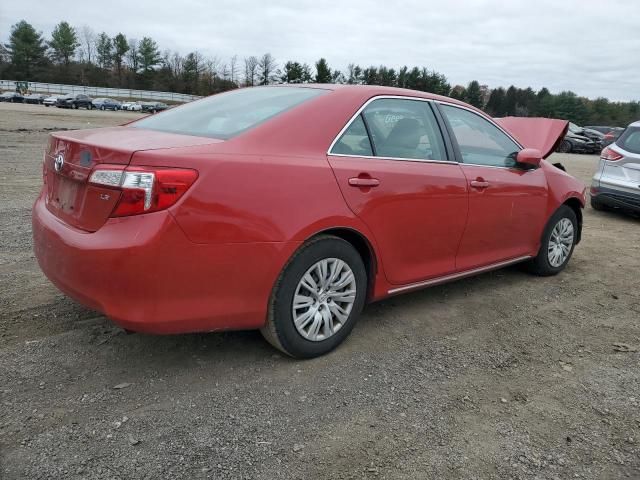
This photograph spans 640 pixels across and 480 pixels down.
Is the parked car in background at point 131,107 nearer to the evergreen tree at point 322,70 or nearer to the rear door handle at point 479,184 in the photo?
the evergreen tree at point 322,70

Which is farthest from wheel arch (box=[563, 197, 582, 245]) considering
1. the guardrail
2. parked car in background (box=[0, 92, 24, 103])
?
the guardrail

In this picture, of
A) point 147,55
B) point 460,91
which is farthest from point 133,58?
point 460,91

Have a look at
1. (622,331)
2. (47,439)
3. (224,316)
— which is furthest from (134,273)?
(622,331)

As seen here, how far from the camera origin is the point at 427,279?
373 cm

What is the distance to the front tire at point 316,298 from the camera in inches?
113

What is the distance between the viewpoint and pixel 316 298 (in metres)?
3.05

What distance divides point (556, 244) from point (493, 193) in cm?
135

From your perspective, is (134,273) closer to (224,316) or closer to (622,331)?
(224,316)

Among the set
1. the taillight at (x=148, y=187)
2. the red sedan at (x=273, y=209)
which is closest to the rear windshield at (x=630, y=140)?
the red sedan at (x=273, y=209)

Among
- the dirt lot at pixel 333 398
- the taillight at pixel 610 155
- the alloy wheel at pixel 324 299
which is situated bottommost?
the dirt lot at pixel 333 398

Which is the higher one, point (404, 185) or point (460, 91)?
point (460, 91)

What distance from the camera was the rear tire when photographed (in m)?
4.84

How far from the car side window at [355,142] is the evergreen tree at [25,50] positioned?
94.2 meters

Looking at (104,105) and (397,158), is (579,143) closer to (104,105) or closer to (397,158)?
(397,158)
